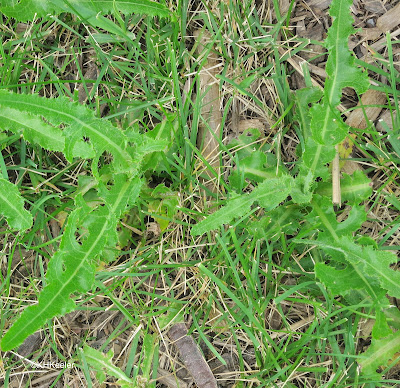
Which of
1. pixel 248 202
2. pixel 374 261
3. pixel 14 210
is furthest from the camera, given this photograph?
pixel 14 210

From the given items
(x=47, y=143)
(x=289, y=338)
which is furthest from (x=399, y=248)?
(x=47, y=143)

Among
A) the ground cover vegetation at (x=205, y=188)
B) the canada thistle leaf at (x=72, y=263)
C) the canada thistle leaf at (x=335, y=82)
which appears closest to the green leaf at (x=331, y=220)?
the ground cover vegetation at (x=205, y=188)

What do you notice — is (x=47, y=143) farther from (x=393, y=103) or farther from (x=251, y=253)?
(x=393, y=103)

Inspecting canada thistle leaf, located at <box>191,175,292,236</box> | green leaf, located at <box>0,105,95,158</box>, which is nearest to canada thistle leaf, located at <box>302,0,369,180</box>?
canada thistle leaf, located at <box>191,175,292,236</box>

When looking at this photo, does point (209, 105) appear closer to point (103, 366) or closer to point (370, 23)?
point (370, 23)

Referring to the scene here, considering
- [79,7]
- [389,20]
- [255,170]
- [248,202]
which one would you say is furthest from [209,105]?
[389,20]

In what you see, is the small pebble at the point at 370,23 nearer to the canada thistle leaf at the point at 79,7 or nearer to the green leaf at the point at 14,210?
the canada thistle leaf at the point at 79,7
